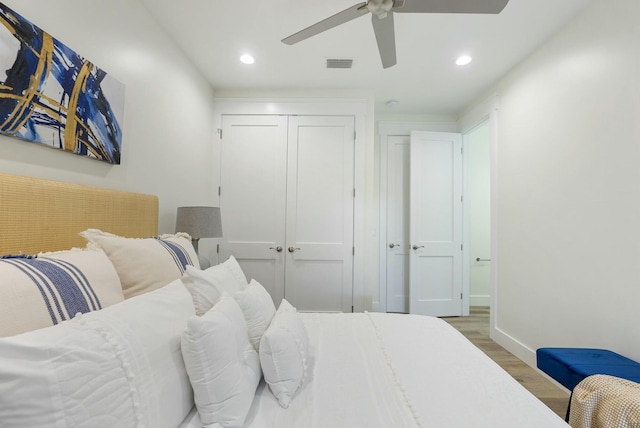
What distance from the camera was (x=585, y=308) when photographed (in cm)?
193

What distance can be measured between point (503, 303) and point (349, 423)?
261cm

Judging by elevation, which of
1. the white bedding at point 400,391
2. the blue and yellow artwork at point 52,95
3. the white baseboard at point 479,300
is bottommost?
the white baseboard at point 479,300

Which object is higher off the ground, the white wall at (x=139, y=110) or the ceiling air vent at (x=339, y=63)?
the ceiling air vent at (x=339, y=63)

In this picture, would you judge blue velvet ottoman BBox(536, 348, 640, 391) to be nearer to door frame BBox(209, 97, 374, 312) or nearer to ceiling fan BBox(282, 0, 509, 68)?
door frame BBox(209, 97, 374, 312)

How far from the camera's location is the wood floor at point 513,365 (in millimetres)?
2014

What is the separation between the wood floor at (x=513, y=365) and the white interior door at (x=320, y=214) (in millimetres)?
1397

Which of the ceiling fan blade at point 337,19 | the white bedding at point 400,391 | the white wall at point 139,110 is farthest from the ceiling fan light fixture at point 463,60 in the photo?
the white wall at point 139,110

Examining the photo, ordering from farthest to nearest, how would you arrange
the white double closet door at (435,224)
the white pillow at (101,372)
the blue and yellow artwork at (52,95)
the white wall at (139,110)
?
the white double closet door at (435,224)
the white wall at (139,110)
the blue and yellow artwork at (52,95)
the white pillow at (101,372)

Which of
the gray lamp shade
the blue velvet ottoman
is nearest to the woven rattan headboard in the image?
the gray lamp shade

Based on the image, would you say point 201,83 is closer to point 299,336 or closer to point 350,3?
point 350,3

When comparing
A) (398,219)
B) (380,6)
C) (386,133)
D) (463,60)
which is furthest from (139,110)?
(398,219)

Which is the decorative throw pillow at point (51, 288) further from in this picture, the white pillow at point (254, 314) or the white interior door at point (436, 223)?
the white interior door at point (436, 223)

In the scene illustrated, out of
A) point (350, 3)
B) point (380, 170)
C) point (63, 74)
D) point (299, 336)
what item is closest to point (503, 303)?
point (380, 170)

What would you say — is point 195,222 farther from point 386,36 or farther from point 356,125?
point 356,125
